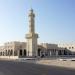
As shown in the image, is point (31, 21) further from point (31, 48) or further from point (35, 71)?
point (35, 71)

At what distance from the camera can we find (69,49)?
10869 cm

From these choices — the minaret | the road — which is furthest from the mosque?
the road

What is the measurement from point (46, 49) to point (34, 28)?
2255cm

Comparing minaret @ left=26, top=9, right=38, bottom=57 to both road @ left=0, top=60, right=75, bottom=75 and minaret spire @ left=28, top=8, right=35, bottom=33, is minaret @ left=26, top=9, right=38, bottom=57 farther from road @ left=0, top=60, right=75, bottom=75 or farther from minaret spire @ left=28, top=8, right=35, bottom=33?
road @ left=0, top=60, right=75, bottom=75

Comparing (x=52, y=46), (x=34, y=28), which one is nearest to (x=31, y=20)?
(x=34, y=28)

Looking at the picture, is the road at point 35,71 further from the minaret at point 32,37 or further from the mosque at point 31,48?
the minaret at point 32,37

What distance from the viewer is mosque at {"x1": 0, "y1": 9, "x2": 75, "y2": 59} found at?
7269cm

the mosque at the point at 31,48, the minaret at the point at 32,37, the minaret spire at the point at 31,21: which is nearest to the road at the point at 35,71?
the mosque at the point at 31,48

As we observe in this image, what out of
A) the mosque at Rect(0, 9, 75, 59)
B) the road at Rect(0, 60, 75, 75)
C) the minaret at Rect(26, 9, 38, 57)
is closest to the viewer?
Answer: the road at Rect(0, 60, 75, 75)

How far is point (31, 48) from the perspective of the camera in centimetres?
7356

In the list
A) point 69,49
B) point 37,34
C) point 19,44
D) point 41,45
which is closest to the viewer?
point 37,34

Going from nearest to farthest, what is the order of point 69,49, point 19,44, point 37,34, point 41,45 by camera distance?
1. point 37,34
2. point 19,44
3. point 41,45
4. point 69,49

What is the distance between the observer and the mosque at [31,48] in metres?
72.7

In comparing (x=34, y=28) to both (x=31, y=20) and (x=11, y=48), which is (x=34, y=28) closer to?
(x=31, y=20)
